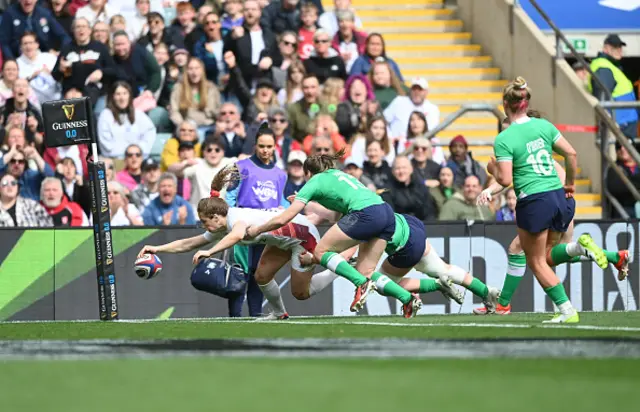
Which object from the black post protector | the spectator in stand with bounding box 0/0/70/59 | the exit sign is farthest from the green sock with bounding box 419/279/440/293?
the exit sign

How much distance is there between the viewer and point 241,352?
26.0 ft

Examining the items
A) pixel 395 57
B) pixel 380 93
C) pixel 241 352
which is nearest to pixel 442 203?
pixel 380 93

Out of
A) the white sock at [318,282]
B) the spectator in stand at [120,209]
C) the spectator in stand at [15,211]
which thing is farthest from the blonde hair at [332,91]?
the white sock at [318,282]

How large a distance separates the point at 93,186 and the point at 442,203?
555cm

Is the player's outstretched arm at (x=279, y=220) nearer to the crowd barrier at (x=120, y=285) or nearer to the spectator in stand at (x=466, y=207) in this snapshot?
the crowd barrier at (x=120, y=285)

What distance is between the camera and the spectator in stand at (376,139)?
17.5m

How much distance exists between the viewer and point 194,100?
17.6 m

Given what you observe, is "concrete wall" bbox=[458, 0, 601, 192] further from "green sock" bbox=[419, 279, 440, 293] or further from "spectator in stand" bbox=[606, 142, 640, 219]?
"green sock" bbox=[419, 279, 440, 293]

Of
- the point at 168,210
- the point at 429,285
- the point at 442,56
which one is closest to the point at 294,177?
the point at 168,210

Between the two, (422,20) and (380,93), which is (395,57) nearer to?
(422,20)

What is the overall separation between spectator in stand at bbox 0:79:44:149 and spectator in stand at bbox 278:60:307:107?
10.6 ft

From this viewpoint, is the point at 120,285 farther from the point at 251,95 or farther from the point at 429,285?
the point at 429,285

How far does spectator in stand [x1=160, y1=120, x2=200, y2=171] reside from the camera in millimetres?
16984

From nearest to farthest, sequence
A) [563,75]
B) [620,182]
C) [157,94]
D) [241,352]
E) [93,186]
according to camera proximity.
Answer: [241,352]
[93,186]
[157,94]
[620,182]
[563,75]
